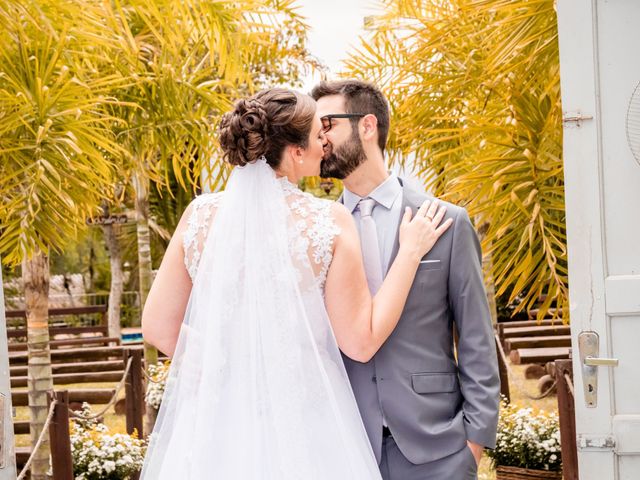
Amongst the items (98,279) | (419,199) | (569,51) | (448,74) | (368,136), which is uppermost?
(448,74)

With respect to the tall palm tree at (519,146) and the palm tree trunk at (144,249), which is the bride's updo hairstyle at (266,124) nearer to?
the tall palm tree at (519,146)

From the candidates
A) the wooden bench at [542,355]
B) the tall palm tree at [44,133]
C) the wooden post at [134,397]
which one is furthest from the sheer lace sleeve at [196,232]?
the wooden bench at [542,355]

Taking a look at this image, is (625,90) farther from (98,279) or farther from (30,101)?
(98,279)

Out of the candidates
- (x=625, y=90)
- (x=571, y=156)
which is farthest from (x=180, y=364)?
(x=625, y=90)

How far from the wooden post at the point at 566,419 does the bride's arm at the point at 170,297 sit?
3.85m

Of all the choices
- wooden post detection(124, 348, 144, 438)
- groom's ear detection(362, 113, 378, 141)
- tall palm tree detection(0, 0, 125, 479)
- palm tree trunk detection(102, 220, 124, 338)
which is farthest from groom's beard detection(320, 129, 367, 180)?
palm tree trunk detection(102, 220, 124, 338)

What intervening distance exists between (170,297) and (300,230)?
0.48m

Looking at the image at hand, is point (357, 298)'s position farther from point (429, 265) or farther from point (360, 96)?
point (360, 96)

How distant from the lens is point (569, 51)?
3074 mm

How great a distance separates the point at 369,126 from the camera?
10.9ft

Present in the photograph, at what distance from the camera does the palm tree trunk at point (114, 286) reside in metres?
21.9

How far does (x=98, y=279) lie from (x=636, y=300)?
30476 mm

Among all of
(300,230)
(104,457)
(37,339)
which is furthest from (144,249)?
(300,230)

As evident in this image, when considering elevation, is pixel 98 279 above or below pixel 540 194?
below
